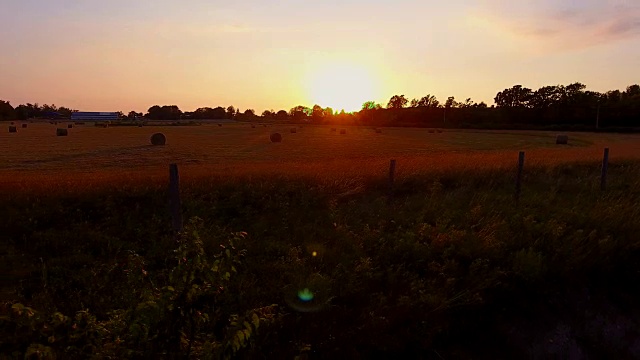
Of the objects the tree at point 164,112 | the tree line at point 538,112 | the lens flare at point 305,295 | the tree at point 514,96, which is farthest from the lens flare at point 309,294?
the tree at point 164,112

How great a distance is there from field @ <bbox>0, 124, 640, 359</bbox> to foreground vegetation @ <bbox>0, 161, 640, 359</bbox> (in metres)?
0.03

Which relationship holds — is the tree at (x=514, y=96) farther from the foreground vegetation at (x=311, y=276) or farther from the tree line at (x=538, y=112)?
the foreground vegetation at (x=311, y=276)

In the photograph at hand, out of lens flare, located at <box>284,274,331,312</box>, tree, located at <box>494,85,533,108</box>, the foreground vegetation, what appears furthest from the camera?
tree, located at <box>494,85,533,108</box>

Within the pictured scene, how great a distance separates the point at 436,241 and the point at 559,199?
16.2 feet

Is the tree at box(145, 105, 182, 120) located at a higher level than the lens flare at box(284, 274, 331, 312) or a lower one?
higher

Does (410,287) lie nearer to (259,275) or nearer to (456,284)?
(456,284)

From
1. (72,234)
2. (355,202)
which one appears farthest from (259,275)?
(355,202)

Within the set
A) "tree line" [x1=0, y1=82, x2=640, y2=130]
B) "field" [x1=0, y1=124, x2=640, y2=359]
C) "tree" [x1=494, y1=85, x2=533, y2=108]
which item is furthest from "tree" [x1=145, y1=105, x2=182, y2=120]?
"field" [x1=0, y1=124, x2=640, y2=359]

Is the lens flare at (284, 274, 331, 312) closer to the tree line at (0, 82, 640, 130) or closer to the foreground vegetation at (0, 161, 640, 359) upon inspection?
the foreground vegetation at (0, 161, 640, 359)

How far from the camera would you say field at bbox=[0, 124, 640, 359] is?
12.4ft

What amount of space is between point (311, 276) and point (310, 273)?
0.28 meters

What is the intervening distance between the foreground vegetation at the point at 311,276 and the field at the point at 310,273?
0.08ft

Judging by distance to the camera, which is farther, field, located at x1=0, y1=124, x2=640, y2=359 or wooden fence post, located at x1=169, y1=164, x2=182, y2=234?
wooden fence post, located at x1=169, y1=164, x2=182, y2=234

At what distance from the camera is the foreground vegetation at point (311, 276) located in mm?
3756
